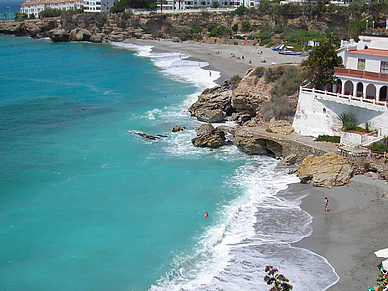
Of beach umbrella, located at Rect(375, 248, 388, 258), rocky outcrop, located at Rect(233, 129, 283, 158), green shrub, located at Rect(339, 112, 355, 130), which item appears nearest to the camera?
beach umbrella, located at Rect(375, 248, 388, 258)

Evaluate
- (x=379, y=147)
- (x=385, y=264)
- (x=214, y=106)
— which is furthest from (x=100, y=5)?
(x=385, y=264)

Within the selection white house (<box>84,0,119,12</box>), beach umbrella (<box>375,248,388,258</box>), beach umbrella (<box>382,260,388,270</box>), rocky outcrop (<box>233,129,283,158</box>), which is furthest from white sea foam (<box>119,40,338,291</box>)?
white house (<box>84,0,119,12</box>)

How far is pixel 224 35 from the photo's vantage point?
99.6 meters

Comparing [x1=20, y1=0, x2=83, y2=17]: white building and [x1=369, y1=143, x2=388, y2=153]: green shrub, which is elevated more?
[x1=20, y1=0, x2=83, y2=17]: white building

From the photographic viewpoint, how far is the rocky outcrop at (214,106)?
40281mm

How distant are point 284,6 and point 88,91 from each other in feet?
176

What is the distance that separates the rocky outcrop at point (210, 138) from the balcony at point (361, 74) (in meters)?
9.73

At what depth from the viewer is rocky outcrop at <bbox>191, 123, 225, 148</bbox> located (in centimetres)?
3456

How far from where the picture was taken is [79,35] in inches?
4729

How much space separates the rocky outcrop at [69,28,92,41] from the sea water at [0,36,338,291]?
75.5 meters

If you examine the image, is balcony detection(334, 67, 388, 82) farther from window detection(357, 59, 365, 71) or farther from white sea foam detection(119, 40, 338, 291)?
white sea foam detection(119, 40, 338, 291)


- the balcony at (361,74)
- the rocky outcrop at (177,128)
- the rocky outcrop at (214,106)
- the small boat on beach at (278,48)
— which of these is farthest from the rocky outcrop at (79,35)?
the balcony at (361,74)

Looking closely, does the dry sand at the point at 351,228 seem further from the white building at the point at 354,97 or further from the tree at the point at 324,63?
the tree at the point at 324,63

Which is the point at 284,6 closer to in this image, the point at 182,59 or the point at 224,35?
the point at 224,35
